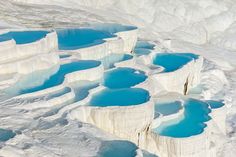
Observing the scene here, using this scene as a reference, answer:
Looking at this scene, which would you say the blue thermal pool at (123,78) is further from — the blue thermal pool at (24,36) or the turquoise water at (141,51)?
the turquoise water at (141,51)

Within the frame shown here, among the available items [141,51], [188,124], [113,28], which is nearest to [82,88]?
[188,124]

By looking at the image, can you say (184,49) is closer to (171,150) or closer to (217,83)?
(217,83)

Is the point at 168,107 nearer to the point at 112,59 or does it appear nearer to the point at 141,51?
the point at 112,59

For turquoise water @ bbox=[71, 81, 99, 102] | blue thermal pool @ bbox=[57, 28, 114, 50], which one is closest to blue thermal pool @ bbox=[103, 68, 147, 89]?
turquoise water @ bbox=[71, 81, 99, 102]

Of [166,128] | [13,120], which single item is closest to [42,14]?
[166,128]

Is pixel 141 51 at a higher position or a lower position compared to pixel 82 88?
lower

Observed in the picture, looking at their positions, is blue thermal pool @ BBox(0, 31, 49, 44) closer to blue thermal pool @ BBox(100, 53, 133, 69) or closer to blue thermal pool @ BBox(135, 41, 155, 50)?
blue thermal pool @ BBox(100, 53, 133, 69)
